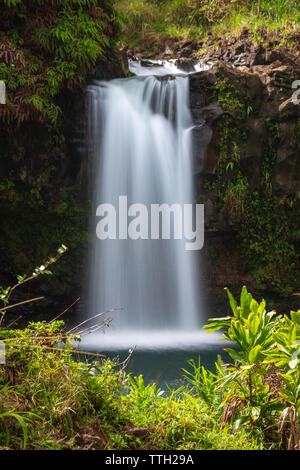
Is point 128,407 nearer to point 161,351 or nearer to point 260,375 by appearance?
point 260,375

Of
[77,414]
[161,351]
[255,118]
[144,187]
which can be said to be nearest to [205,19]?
[255,118]

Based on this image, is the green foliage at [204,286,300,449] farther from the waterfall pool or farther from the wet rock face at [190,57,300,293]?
the wet rock face at [190,57,300,293]

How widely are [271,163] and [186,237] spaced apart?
2512 mm

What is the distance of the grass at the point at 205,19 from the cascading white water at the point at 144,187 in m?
3.58

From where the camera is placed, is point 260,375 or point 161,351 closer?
point 260,375

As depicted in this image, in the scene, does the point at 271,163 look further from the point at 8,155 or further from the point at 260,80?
the point at 8,155

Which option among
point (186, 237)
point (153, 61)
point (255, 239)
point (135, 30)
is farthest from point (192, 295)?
point (135, 30)

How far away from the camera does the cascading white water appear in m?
8.38

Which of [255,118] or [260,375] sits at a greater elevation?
[255,118]

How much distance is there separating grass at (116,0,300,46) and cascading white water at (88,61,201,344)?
3.58 metres

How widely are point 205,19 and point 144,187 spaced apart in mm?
7749

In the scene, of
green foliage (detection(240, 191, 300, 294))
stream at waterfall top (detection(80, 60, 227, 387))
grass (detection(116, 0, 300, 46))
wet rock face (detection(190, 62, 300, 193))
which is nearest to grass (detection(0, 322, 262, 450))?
stream at waterfall top (detection(80, 60, 227, 387))

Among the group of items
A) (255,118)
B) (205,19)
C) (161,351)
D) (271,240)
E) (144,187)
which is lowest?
(161,351)

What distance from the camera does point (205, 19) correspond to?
12.9 metres
